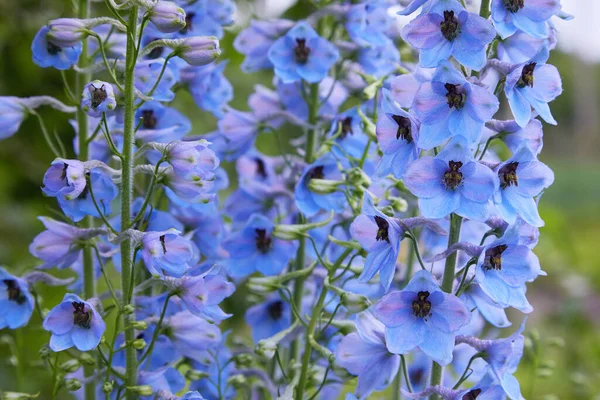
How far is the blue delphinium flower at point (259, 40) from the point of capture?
1.95 metres

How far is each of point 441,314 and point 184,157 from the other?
511 millimetres

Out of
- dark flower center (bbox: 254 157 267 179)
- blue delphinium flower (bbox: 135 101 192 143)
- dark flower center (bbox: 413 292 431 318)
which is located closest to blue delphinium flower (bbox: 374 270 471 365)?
dark flower center (bbox: 413 292 431 318)

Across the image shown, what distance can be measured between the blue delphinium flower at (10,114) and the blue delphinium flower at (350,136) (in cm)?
68

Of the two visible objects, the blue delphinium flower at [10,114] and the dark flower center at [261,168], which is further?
the dark flower center at [261,168]

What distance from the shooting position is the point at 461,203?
4.24 ft

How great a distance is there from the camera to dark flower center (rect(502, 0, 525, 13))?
52.5 inches

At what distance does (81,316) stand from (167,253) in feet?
0.61

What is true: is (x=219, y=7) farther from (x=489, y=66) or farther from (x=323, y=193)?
(x=489, y=66)

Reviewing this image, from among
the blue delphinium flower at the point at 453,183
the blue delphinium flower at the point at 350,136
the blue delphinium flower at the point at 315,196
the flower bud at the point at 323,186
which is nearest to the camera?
the blue delphinium flower at the point at 453,183

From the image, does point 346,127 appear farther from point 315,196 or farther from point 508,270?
point 508,270

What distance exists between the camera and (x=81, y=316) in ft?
4.53

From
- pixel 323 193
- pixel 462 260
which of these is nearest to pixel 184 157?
pixel 323 193

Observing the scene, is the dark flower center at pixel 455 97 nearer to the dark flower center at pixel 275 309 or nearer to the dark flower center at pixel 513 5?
the dark flower center at pixel 513 5

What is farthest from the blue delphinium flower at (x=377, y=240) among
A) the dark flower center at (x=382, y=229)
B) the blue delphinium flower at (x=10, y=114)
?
the blue delphinium flower at (x=10, y=114)
